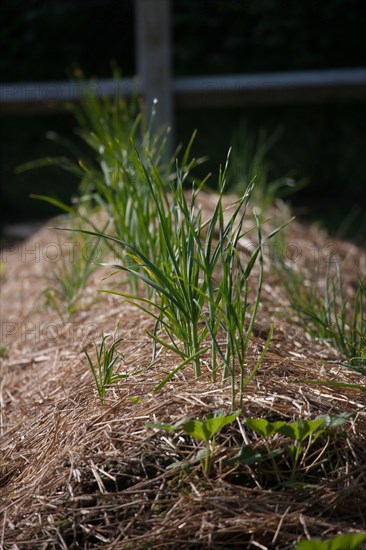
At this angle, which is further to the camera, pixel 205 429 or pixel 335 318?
pixel 335 318

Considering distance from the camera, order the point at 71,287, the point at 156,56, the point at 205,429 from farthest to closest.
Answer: the point at 156,56 → the point at 71,287 → the point at 205,429

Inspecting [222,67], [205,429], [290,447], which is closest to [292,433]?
[290,447]

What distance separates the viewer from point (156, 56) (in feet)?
14.4

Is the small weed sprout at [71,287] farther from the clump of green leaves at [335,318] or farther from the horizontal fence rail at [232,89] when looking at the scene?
the horizontal fence rail at [232,89]

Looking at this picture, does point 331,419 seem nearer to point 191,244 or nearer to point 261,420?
point 261,420

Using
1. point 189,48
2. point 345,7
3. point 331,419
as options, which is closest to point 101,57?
point 189,48

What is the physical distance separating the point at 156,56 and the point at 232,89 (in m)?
0.48

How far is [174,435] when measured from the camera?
1526 millimetres

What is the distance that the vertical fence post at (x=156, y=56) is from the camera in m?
4.32

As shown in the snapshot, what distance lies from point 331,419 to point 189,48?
4.49 metres

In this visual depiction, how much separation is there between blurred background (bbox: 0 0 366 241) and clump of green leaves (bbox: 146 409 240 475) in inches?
152

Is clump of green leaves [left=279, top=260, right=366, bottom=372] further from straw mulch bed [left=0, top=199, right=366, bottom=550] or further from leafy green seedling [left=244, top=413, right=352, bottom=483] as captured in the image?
leafy green seedling [left=244, top=413, right=352, bottom=483]

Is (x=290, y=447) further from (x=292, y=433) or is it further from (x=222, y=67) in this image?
(x=222, y=67)

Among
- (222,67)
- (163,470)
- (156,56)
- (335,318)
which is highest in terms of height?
(222,67)
